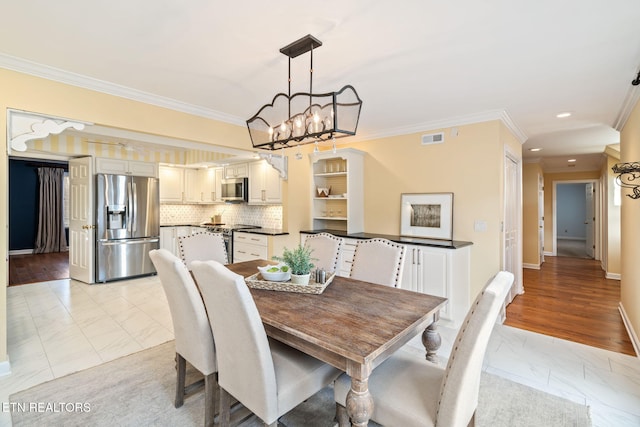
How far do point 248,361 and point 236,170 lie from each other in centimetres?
508

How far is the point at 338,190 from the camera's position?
5.21m

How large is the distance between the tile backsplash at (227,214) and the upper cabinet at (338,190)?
904 mm

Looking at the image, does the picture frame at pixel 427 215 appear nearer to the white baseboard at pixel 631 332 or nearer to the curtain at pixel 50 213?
the white baseboard at pixel 631 332

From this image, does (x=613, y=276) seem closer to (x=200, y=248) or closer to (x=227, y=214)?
(x=200, y=248)

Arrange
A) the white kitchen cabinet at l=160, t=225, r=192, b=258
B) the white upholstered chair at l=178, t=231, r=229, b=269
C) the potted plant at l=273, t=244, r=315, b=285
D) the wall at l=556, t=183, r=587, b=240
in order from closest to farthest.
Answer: the potted plant at l=273, t=244, r=315, b=285
the white upholstered chair at l=178, t=231, r=229, b=269
the white kitchen cabinet at l=160, t=225, r=192, b=258
the wall at l=556, t=183, r=587, b=240

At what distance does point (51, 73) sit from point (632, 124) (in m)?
5.56

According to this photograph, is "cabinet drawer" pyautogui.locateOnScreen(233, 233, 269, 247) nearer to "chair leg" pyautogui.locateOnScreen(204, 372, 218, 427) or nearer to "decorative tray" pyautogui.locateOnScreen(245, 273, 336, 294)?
"decorative tray" pyautogui.locateOnScreen(245, 273, 336, 294)

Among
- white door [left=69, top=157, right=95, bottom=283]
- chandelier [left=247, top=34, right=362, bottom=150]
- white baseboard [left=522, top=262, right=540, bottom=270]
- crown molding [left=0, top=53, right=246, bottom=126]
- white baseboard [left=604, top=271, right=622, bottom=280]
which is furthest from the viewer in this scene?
white baseboard [left=522, top=262, right=540, bottom=270]

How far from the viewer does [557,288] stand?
514 centimetres

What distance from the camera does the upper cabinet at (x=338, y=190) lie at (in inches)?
185

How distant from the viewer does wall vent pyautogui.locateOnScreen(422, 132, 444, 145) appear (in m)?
4.08

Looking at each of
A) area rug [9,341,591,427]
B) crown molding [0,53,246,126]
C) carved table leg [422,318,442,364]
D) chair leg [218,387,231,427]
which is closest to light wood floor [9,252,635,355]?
area rug [9,341,591,427]

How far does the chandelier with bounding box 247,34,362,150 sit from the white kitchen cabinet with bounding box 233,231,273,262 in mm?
2610

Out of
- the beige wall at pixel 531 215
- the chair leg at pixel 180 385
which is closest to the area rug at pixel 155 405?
A: the chair leg at pixel 180 385
